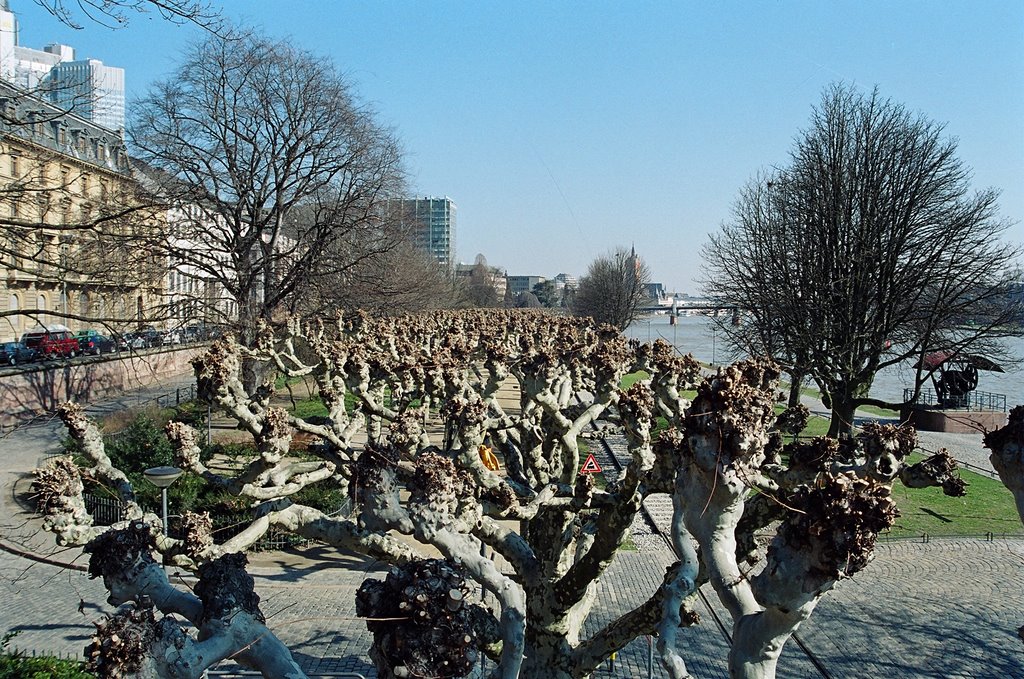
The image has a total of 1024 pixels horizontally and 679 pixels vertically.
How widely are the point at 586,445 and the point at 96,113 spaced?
1848cm

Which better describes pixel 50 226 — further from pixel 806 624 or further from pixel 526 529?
pixel 806 624

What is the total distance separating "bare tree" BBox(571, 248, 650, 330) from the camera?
63.9 m

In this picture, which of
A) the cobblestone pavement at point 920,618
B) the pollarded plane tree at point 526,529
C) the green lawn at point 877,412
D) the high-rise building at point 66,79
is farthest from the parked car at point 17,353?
the green lawn at point 877,412

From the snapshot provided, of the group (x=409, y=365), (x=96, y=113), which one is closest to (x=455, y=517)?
(x=96, y=113)

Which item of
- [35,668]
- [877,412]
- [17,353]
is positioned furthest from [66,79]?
[877,412]

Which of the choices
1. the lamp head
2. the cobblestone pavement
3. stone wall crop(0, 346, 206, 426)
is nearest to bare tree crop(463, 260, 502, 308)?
stone wall crop(0, 346, 206, 426)

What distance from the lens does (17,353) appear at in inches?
1105

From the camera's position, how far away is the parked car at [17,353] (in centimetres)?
2769

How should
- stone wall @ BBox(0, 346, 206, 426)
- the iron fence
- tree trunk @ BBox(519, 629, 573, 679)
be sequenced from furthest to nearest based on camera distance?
stone wall @ BBox(0, 346, 206, 426) < the iron fence < tree trunk @ BBox(519, 629, 573, 679)

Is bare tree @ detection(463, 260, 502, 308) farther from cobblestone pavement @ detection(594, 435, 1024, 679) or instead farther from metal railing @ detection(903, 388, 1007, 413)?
cobblestone pavement @ detection(594, 435, 1024, 679)

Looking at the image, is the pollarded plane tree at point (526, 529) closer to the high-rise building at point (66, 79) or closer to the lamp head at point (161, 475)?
the lamp head at point (161, 475)

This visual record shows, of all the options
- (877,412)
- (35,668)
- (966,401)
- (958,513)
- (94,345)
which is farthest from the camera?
(877,412)

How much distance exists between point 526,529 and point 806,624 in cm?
457

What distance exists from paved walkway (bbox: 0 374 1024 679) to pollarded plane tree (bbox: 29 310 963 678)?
64.5 inches
